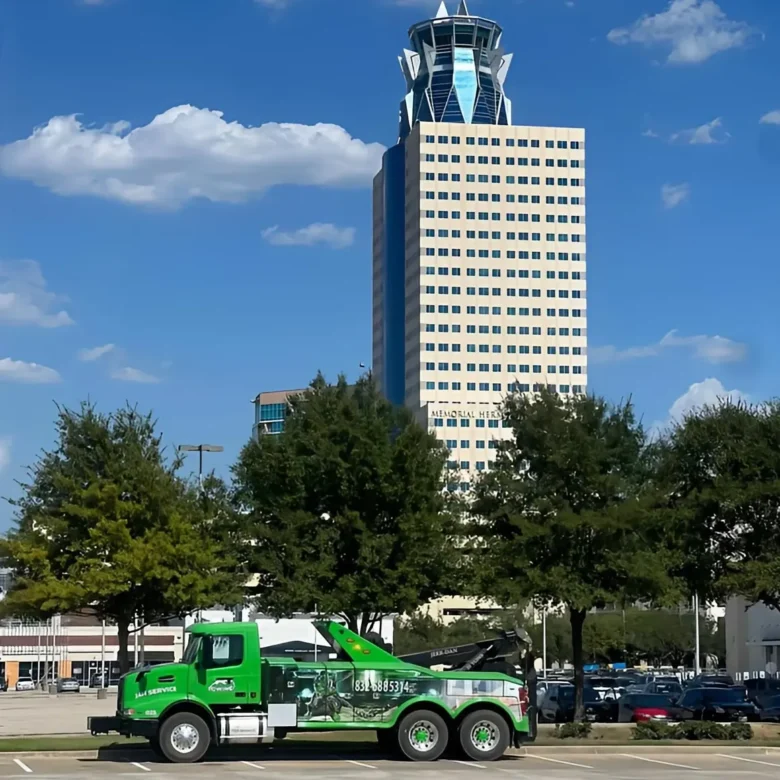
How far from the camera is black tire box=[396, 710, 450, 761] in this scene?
2409 cm

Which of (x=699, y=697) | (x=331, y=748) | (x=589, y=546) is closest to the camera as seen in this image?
(x=331, y=748)

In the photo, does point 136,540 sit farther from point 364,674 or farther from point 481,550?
point 364,674

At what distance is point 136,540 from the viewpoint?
37.8 metres

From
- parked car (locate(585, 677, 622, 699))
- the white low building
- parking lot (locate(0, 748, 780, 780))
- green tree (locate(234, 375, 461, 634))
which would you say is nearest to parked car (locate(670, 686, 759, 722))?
parked car (locate(585, 677, 622, 699))

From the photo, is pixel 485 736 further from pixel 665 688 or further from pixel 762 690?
pixel 665 688

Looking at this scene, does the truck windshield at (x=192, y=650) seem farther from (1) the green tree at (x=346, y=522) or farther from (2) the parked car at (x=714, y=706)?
(2) the parked car at (x=714, y=706)

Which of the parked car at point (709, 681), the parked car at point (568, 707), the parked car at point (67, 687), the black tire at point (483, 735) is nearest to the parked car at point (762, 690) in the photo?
the parked car at point (709, 681)

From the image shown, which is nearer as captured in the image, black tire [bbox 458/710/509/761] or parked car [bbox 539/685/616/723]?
→ black tire [bbox 458/710/509/761]

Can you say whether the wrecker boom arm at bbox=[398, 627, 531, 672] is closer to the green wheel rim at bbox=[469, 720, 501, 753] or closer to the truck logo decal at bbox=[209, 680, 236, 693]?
the green wheel rim at bbox=[469, 720, 501, 753]

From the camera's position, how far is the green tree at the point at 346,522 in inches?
1469

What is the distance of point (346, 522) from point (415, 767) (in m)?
15.0

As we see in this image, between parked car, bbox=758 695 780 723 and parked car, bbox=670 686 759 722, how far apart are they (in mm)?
364

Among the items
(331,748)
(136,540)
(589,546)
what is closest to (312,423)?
(136,540)

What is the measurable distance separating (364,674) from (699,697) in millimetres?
20896
